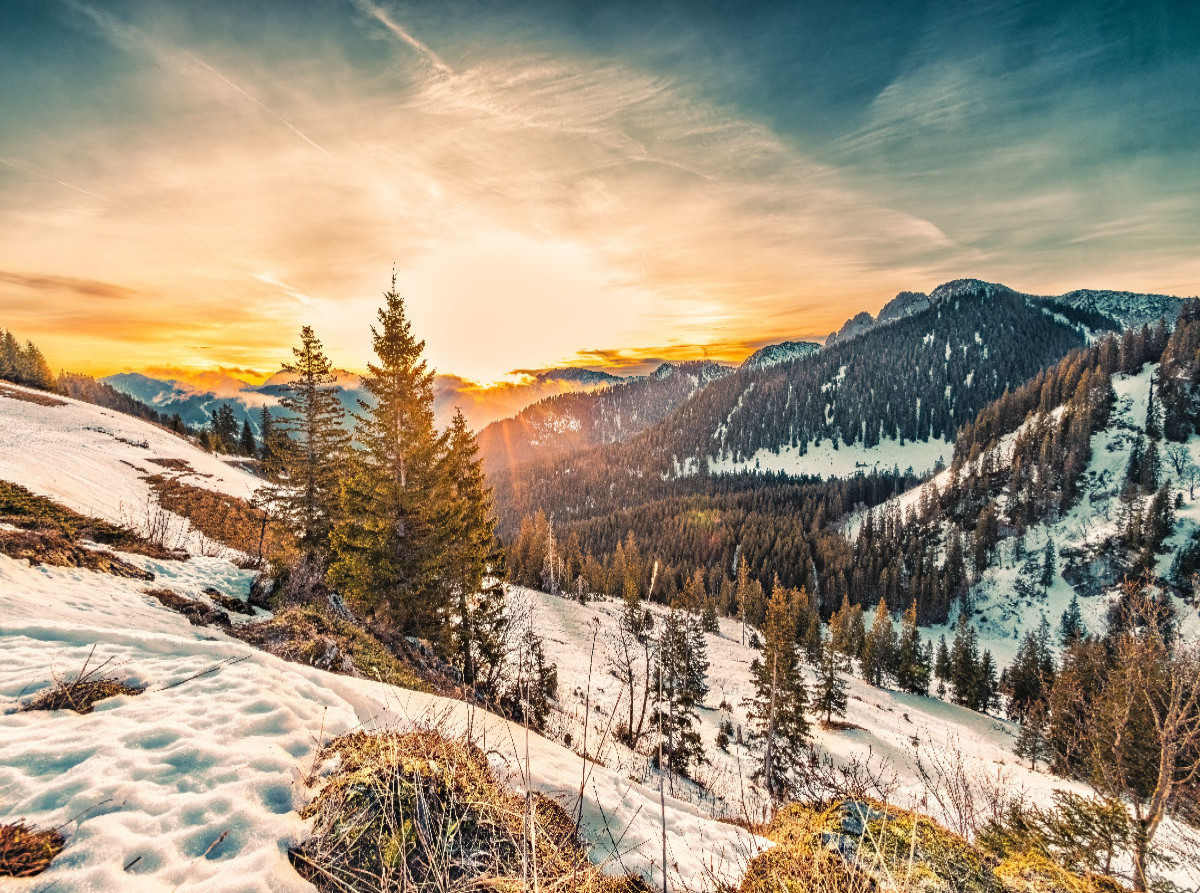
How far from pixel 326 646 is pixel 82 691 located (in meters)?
5.19

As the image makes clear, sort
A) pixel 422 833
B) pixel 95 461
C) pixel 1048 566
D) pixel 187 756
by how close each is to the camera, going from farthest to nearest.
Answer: pixel 1048 566
pixel 95 461
pixel 187 756
pixel 422 833

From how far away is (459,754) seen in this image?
4648 mm

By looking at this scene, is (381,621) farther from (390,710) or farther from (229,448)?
(229,448)

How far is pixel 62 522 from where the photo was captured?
13312 millimetres

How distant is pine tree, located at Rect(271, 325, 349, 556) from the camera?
67.7 feet

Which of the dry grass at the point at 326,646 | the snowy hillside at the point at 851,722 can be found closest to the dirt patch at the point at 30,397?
the snowy hillside at the point at 851,722

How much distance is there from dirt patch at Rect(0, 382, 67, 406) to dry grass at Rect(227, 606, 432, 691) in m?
46.2

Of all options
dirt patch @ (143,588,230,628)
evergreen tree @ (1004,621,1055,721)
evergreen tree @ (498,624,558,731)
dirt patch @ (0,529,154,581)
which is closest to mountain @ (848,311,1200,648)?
evergreen tree @ (1004,621,1055,721)

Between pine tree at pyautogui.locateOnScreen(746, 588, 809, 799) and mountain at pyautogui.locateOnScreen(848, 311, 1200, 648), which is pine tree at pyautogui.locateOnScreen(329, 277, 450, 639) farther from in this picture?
mountain at pyautogui.locateOnScreen(848, 311, 1200, 648)

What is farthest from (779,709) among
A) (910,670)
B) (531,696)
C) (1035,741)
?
(910,670)

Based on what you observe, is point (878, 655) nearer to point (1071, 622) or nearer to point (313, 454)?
point (1071, 622)

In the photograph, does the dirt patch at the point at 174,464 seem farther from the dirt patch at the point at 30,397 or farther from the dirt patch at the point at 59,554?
the dirt patch at the point at 59,554

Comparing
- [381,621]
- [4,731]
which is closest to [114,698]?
[4,731]

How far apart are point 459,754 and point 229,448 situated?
8112cm
